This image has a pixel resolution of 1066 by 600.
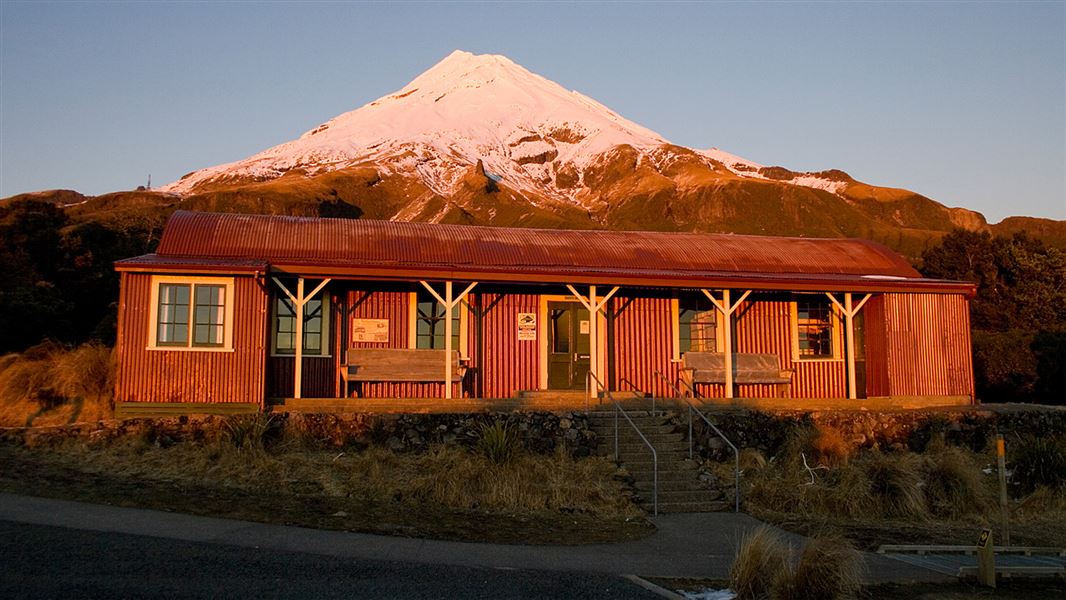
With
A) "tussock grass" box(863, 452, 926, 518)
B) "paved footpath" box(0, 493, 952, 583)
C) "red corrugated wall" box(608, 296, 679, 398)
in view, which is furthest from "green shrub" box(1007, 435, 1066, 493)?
"red corrugated wall" box(608, 296, 679, 398)

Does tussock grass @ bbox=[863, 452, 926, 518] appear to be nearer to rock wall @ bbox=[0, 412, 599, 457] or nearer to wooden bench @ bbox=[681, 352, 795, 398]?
rock wall @ bbox=[0, 412, 599, 457]

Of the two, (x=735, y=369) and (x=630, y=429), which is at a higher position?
(x=735, y=369)

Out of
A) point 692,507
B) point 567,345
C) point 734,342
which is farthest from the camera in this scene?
point 734,342

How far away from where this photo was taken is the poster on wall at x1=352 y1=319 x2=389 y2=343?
18.2 meters

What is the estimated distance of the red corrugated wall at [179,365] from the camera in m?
15.5

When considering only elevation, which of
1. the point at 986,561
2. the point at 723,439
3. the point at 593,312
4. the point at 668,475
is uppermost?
the point at 593,312

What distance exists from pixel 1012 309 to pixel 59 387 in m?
32.3

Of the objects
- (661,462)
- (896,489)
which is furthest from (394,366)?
(896,489)

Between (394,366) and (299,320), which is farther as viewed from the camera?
(394,366)

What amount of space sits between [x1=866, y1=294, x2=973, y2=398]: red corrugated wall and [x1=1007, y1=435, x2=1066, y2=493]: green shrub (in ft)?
10.8

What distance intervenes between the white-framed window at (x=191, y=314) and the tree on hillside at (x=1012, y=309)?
20504mm

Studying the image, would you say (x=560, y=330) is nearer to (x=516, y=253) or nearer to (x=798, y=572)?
(x=516, y=253)

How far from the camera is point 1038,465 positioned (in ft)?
50.2

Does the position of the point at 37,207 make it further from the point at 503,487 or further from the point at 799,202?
the point at 799,202
